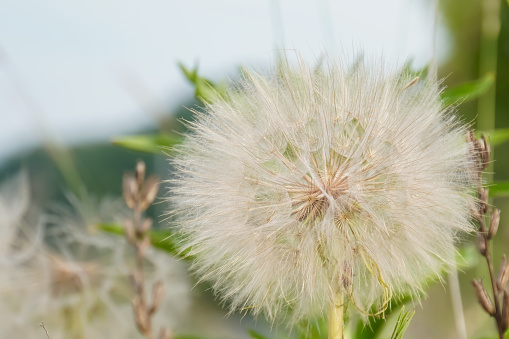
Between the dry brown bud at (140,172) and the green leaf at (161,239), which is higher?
the dry brown bud at (140,172)

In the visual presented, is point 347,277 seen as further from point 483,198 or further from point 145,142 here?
point 145,142

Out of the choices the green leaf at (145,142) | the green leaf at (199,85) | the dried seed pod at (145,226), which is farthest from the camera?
the green leaf at (145,142)

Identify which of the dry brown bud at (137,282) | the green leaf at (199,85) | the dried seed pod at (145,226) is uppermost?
the green leaf at (199,85)

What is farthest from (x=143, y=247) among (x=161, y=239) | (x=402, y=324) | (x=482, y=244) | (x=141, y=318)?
(x=482, y=244)

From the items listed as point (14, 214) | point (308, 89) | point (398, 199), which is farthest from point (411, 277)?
point (14, 214)

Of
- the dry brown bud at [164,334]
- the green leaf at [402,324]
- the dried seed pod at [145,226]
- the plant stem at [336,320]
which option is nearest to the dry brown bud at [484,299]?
the green leaf at [402,324]

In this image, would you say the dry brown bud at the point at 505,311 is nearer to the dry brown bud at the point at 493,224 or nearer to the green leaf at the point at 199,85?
the dry brown bud at the point at 493,224

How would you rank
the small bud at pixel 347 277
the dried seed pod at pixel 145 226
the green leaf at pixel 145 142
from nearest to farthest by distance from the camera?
the small bud at pixel 347 277
the dried seed pod at pixel 145 226
the green leaf at pixel 145 142

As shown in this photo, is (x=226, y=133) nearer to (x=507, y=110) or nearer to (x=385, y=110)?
(x=385, y=110)

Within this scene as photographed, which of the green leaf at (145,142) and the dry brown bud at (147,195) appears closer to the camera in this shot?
the dry brown bud at (147,195)
